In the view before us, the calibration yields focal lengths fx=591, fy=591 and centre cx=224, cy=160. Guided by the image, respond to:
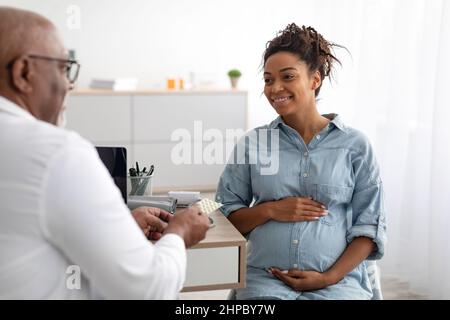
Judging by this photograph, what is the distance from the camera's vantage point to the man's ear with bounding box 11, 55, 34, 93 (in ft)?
3.77

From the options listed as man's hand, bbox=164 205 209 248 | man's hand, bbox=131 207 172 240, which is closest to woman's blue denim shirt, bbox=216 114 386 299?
man's hand, bbox=131 207 172 240

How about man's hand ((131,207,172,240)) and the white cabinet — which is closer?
man's hand ((131,207,172,240))

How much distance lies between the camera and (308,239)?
74.9 inches

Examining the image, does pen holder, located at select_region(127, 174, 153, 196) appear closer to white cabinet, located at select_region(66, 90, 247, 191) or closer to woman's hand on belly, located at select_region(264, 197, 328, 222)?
woman's hand on belly, located at select_region(264, 197, 328, 222)

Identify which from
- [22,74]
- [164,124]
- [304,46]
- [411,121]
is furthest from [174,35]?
[22,74]

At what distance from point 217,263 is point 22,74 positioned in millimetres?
790

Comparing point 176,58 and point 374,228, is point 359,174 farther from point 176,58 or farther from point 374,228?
point 176,58

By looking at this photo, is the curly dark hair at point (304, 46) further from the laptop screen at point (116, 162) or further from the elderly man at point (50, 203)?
the elderly man at point (50, 203)

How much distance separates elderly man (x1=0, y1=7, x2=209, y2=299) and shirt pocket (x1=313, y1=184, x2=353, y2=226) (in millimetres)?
839

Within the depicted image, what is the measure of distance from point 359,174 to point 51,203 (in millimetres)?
1175

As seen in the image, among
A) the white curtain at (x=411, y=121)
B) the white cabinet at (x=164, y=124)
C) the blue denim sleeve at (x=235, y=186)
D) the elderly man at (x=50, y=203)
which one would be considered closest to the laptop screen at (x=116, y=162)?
the blue denim sleeve at (x=235, y=186)

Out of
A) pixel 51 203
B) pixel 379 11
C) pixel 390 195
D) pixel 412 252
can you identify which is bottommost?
pixel 412 252

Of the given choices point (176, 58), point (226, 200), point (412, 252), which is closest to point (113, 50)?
point (176, 58)

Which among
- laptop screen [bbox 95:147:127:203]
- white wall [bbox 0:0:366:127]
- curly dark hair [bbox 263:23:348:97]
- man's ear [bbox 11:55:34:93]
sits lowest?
laptop screen [bbox 95:147:127:203]
